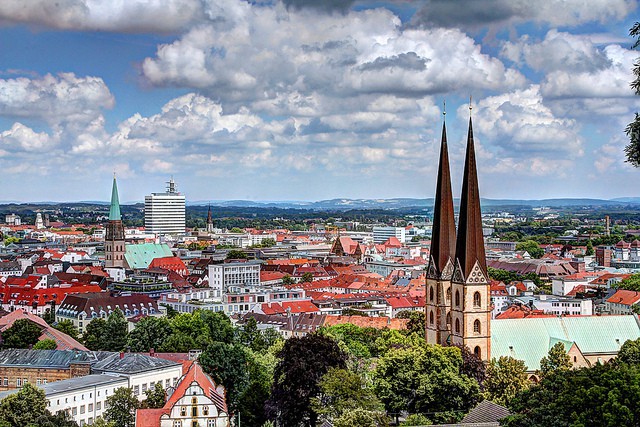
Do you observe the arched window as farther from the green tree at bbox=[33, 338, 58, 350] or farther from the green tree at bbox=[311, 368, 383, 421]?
the green tree at bbox=[33, 338, 58, 350]

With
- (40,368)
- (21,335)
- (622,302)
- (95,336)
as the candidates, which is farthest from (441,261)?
(622,302)

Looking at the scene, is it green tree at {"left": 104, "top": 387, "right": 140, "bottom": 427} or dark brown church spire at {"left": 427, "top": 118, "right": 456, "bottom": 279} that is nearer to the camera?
green tree at {"left": 104, "top": 387, "right": 140, "bottom": 427}

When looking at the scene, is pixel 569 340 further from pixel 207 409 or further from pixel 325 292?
pixel 325 292

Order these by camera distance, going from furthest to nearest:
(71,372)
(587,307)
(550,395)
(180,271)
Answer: (180,271), (587,307), (71,372), (550,395)

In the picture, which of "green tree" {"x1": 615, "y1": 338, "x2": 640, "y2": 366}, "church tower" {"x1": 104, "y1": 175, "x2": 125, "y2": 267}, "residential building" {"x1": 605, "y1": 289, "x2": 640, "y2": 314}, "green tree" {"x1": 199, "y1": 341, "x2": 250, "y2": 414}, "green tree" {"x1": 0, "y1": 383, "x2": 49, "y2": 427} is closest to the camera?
"green tree" {"x1": 0, "y1": 383, "x2": 49, "y2": 427}

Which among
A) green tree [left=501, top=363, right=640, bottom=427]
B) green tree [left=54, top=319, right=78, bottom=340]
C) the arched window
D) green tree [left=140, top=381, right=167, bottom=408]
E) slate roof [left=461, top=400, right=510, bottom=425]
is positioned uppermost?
the arched window

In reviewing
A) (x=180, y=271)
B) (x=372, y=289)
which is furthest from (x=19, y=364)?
(x=180, y=271)

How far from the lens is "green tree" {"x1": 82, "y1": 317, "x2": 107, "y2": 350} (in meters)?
84.6

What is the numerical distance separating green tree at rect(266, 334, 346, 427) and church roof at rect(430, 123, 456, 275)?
45.2 feet

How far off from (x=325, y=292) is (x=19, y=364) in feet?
219

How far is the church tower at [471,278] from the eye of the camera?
61.4 m

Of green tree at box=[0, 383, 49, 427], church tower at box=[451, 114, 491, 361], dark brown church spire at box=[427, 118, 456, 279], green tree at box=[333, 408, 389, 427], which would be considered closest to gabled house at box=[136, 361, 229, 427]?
green tree at box=[0, 383, 49, 427]

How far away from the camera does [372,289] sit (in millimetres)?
139125

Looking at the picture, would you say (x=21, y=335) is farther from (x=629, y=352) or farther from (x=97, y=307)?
(x=629, y=352)
